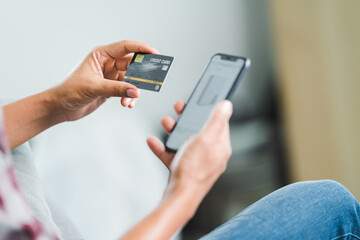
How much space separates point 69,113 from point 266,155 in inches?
45.8

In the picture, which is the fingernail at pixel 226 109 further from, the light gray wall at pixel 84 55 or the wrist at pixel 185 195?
the light gray wall at pixel 84 55

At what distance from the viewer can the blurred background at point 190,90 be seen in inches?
55.7

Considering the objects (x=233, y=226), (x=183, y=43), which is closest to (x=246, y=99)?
(x=183, y=43)

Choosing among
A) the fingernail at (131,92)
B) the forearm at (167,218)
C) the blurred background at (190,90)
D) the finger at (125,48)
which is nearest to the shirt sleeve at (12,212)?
the forearm at (167,218)

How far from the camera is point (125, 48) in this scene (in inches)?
35.6

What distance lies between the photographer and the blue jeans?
0.66 meters

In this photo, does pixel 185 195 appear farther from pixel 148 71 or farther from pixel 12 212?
pixel 148 71

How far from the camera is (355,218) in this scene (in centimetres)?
76

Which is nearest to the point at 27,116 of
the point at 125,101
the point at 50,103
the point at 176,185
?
the point at 50,103

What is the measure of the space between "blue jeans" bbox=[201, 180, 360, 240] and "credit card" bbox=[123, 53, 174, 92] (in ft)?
1.00

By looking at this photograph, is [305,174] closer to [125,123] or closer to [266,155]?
[266,155]

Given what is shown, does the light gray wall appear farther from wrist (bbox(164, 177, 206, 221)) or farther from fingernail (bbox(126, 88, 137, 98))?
wrist (bbox(164, 177, 206, 221))

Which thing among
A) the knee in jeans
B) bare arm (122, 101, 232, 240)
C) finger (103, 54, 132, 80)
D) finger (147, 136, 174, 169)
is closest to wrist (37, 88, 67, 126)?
finger (103, 54, 132, 80)

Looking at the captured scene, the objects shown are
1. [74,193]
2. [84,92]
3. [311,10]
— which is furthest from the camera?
[311,10]
